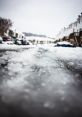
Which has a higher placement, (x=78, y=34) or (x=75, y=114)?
(x=78, y=34)

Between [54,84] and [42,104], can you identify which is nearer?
[42,104]

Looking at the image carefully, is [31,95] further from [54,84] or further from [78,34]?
[78,34]

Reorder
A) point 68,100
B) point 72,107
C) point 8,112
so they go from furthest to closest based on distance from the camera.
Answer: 1. point 68,100
2. point 72,107
3. point 8,112

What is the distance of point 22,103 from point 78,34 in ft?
144

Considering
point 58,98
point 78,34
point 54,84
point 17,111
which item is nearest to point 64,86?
point 54,84

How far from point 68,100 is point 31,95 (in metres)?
0.79

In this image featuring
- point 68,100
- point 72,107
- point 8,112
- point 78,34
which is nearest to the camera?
point 8,112

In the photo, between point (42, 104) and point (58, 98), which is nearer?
point (42, 104)

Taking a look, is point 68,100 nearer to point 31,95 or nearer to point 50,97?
point 50,97

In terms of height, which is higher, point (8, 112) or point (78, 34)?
point (78, 34)

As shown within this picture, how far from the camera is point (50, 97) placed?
11.5 feet

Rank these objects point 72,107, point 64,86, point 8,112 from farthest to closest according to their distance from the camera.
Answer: point 64,86, point 72,107, point 8,112

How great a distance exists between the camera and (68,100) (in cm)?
337

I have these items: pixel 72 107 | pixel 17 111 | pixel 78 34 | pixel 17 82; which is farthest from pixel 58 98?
pixel 78 34
